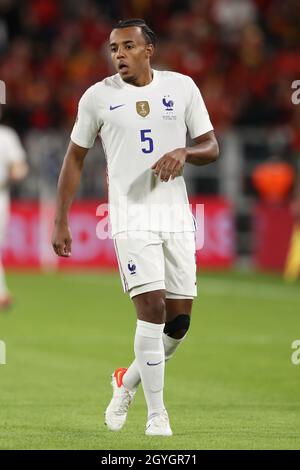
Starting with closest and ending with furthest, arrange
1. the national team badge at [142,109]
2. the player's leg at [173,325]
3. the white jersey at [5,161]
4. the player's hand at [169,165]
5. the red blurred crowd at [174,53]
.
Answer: the player's hand at [169,165] < the national team badge at [142,109] < the player's leg at [173,325] < the white jersey at [5,161] < the red blurred crowd at [174,53]

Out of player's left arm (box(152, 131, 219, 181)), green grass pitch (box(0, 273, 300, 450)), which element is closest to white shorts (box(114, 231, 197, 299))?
player's left arm (box(152, 131, 219, 181))

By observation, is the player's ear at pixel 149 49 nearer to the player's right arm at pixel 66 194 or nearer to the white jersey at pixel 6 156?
the player's right arm at pixel 66 194

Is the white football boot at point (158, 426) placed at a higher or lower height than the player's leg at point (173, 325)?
lower

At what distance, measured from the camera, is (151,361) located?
23.1ft

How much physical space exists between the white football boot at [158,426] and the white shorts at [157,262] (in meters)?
0.70

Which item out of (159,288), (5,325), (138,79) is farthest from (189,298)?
(5,325)

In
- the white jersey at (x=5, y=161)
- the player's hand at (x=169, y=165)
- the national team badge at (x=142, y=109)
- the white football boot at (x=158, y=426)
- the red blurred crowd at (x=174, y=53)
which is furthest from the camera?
the red blurred crowd at (x=174, y=53)

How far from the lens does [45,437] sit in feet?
22.7

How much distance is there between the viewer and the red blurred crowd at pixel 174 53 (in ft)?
76.5

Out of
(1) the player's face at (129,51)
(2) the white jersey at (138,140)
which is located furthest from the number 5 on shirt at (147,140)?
(1) the player's face at (129,51)

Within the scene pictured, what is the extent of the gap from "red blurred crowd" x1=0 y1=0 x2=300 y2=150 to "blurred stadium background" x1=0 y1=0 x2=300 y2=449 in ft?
0.09

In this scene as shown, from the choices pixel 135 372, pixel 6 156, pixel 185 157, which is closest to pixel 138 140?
pixel 185 157

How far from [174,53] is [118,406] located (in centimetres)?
1771

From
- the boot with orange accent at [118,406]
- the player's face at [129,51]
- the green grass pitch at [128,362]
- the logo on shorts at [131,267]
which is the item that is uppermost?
the player's face at [129,51]
